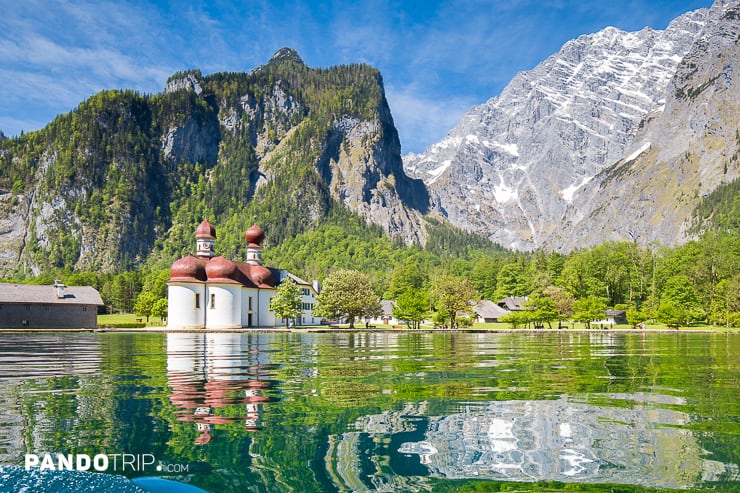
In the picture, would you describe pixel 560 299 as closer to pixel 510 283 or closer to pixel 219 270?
pixel 510 283

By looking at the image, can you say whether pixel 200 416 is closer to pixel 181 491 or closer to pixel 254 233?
pixel 181 491

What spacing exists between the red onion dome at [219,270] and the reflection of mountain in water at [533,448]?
85.0m

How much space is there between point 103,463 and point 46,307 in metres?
94.1

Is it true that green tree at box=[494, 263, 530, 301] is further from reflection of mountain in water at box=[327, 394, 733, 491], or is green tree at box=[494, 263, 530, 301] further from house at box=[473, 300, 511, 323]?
reflection of mountain in water at box=[327, 394, 733, 491]

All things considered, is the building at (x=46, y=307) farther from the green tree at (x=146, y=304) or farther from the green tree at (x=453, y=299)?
the green tree at (x=453, y=299)

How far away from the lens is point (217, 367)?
24.2m

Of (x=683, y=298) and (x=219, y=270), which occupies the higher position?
(x=219, y=270)

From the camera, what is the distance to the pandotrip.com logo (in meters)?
8.25

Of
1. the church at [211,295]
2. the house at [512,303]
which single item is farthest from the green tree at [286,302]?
the house at [512,303]

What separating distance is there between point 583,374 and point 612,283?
126 meters

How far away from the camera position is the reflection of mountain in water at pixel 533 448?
324 inches

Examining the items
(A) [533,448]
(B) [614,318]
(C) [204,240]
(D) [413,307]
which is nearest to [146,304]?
(C) [204,240]

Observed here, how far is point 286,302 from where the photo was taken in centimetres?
9450

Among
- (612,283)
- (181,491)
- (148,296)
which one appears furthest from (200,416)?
(612,283)
